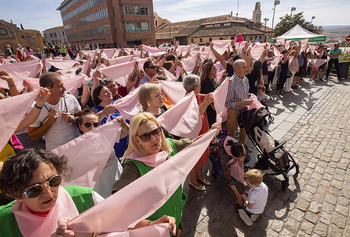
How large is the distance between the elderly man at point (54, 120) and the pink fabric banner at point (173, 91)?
1806 millimetres

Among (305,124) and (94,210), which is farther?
(305,124)

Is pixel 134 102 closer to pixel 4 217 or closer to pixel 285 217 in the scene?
pixel 4 217

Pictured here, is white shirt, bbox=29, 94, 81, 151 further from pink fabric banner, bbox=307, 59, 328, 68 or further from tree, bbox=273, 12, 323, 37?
tree, bbox=273, 12, 323, 37

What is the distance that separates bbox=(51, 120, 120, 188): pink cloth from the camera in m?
1.95

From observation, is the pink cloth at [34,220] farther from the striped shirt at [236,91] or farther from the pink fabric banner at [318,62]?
the pink fabric banner at [318,62]

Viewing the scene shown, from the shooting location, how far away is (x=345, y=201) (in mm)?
3021

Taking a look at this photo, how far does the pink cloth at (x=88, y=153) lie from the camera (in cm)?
195

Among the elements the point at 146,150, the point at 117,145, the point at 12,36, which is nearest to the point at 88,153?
the point at 117,145

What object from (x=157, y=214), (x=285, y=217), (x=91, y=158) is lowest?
(x=285, y=217)

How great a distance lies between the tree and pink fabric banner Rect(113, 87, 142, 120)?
54865 mm

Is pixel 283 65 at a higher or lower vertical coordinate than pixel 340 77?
higher

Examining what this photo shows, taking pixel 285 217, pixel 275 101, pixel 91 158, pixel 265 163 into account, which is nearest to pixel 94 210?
pixel 91 158

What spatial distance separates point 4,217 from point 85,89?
2757 mm

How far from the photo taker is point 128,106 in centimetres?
321
